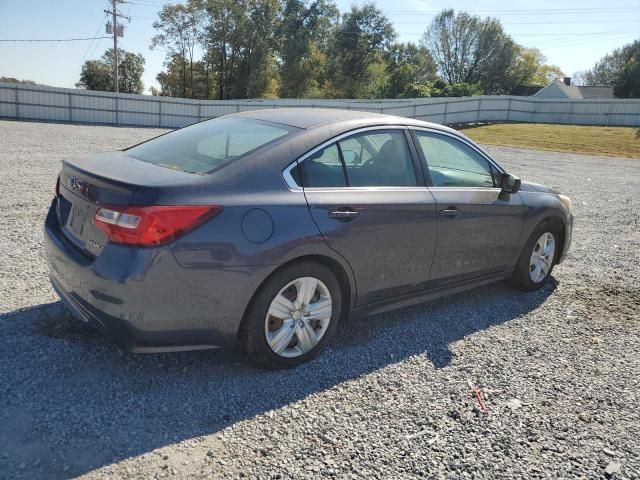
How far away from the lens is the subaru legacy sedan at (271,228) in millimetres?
2859

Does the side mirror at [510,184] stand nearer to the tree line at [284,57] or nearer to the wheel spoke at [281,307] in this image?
the wheel spoke at [281,307]

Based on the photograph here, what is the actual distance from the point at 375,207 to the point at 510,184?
5.30 ft

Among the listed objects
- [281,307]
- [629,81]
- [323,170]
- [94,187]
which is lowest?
[281,307]

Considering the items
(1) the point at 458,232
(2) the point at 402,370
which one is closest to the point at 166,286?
(2) the point at 402,370

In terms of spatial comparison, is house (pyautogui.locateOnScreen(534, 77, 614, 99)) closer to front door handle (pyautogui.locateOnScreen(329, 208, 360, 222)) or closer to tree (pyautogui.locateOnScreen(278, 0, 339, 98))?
tree (pyautogui.locateOnScreen(278, 0, 339, 98))

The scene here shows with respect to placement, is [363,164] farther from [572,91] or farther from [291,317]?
[572,91]

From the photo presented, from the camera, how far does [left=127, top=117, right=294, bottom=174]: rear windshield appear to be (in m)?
3.38

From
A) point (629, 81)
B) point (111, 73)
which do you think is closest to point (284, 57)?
point (111, 73)

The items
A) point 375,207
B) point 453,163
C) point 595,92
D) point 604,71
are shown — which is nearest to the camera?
point 375,207

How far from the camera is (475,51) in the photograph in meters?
75.1

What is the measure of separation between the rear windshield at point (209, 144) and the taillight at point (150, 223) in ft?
1.39

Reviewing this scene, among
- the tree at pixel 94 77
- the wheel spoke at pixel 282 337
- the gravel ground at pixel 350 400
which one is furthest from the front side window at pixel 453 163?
the tree at pixel 94 77

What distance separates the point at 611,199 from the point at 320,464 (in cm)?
1074

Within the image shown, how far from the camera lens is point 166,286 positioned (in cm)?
284
